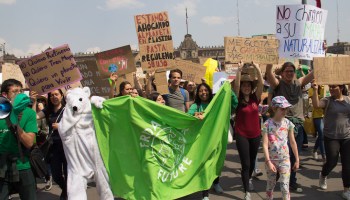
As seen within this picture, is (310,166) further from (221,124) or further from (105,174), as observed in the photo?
(105,174)

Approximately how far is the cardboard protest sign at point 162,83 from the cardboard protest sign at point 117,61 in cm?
50

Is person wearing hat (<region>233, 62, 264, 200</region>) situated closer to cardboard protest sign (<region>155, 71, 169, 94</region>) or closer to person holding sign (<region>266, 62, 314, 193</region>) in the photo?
person holding sign (<region>266, 62, 314, 193</region>)

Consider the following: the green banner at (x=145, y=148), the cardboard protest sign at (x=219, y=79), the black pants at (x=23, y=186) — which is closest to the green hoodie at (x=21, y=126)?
the black pants at (x=23, y=186)

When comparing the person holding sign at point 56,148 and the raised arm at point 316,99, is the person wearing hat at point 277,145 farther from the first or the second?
the person holding sign at point 56,148

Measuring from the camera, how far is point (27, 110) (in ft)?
12.6

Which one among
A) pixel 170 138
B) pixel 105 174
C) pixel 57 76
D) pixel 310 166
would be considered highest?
pixel 57 76

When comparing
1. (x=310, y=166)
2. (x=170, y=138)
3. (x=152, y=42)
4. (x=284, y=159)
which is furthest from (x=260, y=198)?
(x=152, y=42)

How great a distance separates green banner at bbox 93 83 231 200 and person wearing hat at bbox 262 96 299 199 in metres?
0.93

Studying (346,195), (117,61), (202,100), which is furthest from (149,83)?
(346,195)

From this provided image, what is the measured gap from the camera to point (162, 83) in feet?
19.4

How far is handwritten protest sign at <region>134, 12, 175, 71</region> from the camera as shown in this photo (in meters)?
6.35

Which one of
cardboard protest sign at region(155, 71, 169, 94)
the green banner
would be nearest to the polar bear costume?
the green banner

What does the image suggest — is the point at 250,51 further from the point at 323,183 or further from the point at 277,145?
the point at 323,183

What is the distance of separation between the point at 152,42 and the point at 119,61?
63cm
